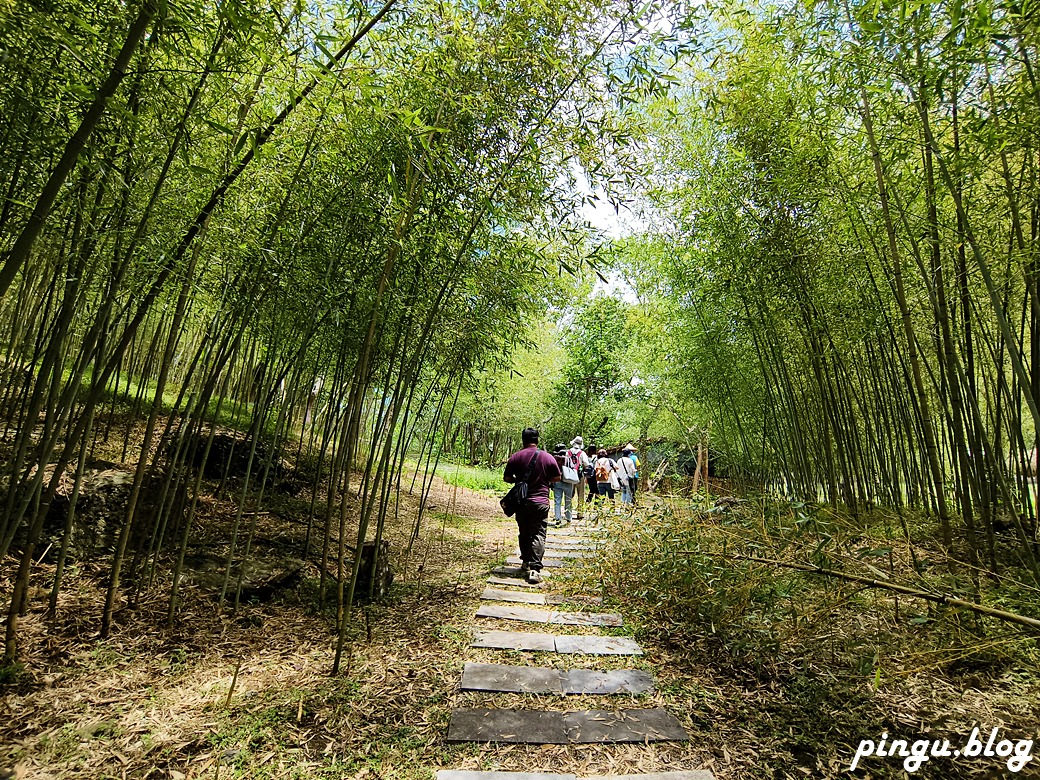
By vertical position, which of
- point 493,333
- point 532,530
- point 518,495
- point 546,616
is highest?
point 493,333

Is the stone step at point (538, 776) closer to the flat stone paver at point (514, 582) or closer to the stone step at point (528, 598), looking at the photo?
the stone step at point (528, 598)

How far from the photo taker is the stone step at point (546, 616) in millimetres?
2969

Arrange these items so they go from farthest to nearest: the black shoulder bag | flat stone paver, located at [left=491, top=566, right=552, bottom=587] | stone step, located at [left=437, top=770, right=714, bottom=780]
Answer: flat stone paver, located at [left=491, top=566, right=552, bottom=587] < the black shoulder bag < stone step, located at [left=437, top=770, right=714, bottom=780]

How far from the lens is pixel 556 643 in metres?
2.61

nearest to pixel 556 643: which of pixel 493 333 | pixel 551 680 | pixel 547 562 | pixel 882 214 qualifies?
pixel 551 680

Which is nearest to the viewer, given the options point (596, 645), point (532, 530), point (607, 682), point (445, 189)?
point (607, 682)

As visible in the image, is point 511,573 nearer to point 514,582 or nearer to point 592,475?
point 514,582

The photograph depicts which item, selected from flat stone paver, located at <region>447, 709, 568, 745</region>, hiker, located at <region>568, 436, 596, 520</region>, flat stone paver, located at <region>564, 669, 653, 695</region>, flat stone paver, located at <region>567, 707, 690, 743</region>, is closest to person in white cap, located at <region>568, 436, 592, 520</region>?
hiker, located at <region>568, 436, 596, 520</region>

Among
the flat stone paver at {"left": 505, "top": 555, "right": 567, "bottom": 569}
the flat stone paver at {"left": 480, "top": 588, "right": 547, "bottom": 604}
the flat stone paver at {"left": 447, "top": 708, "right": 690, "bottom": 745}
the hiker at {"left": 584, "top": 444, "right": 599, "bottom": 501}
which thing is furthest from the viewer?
the hiker at {"left": 584, "top": 444, "right": 599, "bottom": 501}

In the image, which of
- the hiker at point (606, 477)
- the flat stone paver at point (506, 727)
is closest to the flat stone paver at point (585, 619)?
the flat stone paver at point (506, 727)

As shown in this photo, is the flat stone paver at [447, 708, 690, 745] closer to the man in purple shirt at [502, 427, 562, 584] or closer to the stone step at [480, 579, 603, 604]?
the stone step at [480, 579, 603, 604]

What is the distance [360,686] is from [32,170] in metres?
2.63

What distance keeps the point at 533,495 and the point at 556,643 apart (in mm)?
1443

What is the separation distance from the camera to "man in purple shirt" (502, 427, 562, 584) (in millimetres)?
3939
